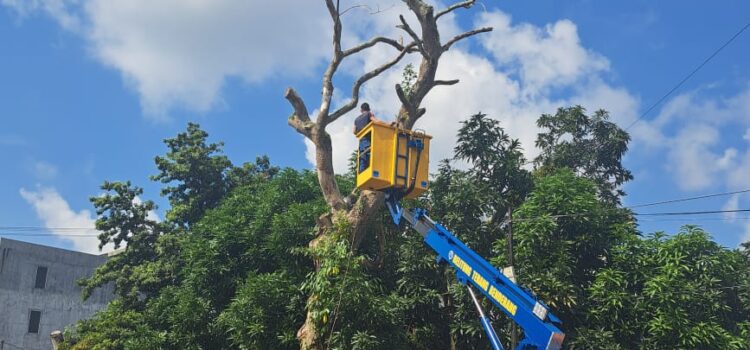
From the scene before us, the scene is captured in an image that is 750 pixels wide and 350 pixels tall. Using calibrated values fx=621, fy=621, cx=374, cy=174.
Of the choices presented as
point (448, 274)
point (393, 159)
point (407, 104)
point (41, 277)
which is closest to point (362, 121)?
point (393, 159)

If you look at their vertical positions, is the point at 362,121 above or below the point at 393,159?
above

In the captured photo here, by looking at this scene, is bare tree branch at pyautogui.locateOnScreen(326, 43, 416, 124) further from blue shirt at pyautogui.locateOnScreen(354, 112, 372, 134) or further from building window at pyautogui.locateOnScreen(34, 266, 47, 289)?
building window at pyautogui.locateOnScreen(34, 266, 47, 289)

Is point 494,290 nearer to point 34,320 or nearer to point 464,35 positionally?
point 464,35

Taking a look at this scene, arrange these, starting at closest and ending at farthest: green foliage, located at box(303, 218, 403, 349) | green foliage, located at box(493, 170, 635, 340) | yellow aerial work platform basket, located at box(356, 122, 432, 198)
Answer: yellow aerial work platform basket, located at box(356, 122, 432, 198), green foliage, located at box(303, 218, 403, 349), green foliage, located at box(493, 170, 635, 340)

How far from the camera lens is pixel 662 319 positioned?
1351 centimetres

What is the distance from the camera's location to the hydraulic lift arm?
27.8ft

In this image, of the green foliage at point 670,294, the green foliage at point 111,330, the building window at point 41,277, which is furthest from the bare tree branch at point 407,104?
the building window at point 41,277

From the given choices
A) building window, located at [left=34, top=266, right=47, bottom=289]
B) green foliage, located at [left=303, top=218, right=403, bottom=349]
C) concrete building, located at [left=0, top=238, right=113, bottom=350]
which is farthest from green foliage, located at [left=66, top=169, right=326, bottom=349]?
building window, located at [left=34, top=266, right=47, bottom=289]

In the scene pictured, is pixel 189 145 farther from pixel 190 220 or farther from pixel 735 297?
pixel 735 297

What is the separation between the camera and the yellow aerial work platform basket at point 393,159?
33.1 feet

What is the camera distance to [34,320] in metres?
30.4

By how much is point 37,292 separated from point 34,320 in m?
1.35

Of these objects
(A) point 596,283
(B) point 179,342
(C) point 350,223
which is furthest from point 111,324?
(A) point 596,283

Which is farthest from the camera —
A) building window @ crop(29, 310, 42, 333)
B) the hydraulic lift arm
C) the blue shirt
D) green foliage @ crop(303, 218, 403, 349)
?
building window @ crop(29, 310, 42, 333)
